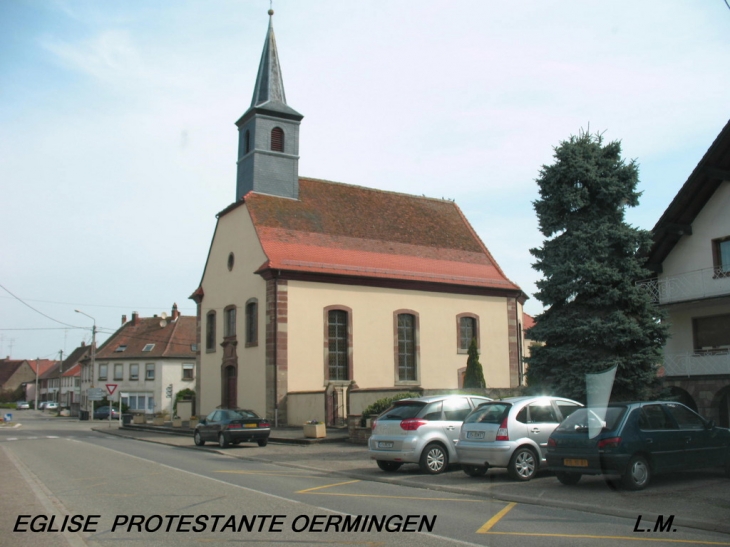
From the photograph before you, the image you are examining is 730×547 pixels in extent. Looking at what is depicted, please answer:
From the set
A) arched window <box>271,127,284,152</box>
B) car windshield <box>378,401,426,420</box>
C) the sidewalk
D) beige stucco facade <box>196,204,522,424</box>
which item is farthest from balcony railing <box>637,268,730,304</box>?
arched window <box>271,127,284,152</box>

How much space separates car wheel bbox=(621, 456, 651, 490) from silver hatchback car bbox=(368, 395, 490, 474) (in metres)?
4.16

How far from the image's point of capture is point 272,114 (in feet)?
115

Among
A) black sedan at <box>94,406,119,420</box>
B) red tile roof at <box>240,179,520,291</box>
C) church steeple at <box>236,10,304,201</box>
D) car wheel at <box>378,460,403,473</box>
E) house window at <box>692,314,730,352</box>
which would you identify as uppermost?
church steeple at <box>236,10,304,201</box>

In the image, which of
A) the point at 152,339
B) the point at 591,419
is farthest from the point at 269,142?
the point at 152,339

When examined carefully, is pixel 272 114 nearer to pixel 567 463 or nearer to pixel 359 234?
pixel 359 234

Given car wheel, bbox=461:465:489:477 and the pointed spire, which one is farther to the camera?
the pointed spire

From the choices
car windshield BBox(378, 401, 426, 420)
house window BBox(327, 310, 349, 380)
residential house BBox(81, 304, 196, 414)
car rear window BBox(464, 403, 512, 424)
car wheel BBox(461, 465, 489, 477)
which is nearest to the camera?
car rear window BBox(464, 403, 512, 424)

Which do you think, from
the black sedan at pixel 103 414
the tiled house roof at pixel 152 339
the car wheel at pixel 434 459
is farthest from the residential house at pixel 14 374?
the car wheel at pixel 434 459

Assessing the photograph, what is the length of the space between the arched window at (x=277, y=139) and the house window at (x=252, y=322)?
7.80 meters

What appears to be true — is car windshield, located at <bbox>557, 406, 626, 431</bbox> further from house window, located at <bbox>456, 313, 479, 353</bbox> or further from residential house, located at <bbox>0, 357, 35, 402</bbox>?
residential house, located at <bbox>0, 357, 35, 402</bbox>

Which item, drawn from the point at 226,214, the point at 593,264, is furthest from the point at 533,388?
the point at 226,214

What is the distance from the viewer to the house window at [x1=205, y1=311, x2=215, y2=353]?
36.4 m

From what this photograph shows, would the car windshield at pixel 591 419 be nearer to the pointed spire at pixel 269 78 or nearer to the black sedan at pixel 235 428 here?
the black sedan at pixel 235 428

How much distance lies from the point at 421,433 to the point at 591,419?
369 centimetres
